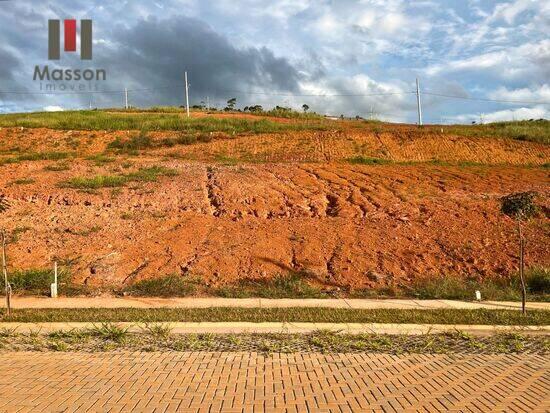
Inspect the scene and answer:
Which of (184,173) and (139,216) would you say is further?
(184,173)

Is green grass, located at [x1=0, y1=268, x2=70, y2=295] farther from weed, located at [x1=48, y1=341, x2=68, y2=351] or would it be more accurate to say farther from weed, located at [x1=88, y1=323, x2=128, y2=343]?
weed, located at [x1=48, y1=341, x2=68, y2=351]

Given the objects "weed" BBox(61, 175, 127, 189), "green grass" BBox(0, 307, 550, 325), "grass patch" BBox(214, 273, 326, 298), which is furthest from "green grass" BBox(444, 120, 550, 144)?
"green grass" BBox(0, 307, 550, 325)

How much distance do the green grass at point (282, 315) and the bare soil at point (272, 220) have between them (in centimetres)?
229

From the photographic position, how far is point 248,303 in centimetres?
931

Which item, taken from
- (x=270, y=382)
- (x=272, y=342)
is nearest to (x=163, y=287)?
(x=272, y=342)

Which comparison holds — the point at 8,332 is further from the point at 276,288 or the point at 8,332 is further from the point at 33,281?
the point at 276,288

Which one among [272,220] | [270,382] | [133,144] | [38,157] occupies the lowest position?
[270,382]

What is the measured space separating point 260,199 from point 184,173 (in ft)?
12.9

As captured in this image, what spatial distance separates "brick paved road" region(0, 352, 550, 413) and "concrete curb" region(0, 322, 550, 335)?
1167 mm

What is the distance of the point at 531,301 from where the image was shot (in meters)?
9.84

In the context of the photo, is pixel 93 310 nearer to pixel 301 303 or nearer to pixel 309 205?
pixel 301 303

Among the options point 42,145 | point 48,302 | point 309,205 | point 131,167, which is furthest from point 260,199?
point 42,145

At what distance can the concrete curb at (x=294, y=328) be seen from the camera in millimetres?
7277

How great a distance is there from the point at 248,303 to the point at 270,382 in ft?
14.0
